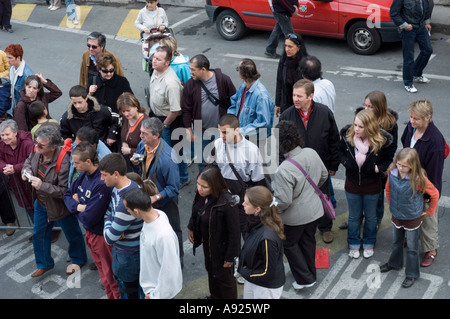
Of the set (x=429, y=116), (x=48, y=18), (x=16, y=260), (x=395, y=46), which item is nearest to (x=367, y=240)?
(x=429, y=116)

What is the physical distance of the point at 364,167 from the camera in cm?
578

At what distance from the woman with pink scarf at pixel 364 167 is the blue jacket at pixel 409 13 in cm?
426

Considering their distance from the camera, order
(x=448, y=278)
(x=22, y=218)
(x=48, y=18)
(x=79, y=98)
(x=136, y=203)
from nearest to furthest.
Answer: (x=136, y=203) < (x=448, y=278) < (x=79, y=98) < (x=22, y=218) < (x=48, y=18)

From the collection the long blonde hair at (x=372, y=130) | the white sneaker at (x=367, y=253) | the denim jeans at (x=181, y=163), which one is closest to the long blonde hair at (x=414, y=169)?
the long blonde hair at (x=372, y=130)

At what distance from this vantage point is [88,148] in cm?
546

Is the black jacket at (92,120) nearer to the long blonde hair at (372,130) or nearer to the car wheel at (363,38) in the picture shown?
the long blonde hair at (372,130)

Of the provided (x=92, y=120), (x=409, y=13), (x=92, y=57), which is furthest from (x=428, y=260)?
(x=92, y=57)

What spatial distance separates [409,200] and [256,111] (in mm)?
2022

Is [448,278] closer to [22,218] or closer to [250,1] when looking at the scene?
[22,218]

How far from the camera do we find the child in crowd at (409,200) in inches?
210

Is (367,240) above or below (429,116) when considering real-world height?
below

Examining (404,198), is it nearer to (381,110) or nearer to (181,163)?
(381,110)

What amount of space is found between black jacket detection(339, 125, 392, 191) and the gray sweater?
0.39m
